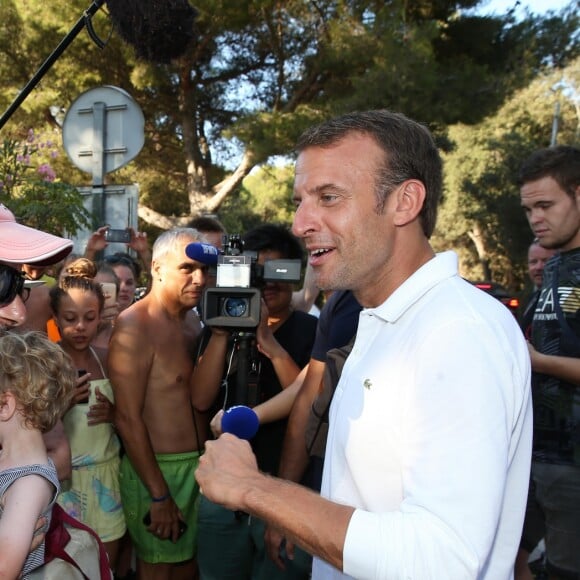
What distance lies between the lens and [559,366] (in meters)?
2.55

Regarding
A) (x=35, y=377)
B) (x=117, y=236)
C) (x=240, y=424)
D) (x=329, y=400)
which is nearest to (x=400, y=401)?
(x=240, y=424)

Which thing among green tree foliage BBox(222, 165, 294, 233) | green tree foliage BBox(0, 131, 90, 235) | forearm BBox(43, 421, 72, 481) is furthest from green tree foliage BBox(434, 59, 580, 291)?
forearm BBox(43, 421, 72, 481)

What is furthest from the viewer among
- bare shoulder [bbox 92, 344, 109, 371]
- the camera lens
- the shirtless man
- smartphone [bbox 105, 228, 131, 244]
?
smartphone [bbox 105, 228, 131, 244]

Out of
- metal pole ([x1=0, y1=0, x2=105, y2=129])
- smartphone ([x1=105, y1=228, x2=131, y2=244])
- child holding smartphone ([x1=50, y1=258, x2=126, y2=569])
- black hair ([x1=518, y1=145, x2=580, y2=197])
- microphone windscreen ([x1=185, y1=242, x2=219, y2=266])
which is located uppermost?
metal pole ([x1=0, y1=0, x2=105, y2=129])

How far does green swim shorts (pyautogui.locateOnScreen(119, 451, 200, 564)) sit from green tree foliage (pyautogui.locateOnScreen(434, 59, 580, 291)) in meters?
20.5

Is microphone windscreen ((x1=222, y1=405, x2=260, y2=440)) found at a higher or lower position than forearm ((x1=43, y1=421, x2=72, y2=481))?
higher

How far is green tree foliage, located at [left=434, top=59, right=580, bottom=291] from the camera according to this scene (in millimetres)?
22797

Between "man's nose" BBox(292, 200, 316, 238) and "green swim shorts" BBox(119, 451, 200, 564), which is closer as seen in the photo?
"man's nose" BBox(292, 200, 316, 238)

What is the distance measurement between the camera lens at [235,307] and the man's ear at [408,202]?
0.93 metres

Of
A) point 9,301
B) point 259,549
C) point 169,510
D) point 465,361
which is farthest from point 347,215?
point 169,510

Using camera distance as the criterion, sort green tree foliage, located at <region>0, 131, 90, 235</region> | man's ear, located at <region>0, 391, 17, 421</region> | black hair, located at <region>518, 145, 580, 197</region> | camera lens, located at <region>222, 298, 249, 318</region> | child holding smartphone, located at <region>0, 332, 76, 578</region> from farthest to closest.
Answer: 1. green tree foliage, located at <region>0, 131, 90, 235</region>
2. black hair, located at <region>518, 145, 580, 197</region>
3. camera lens, located at <region>222, 298, 249, 318</region>
4. man's ear, located at <region>0, 391, 17, 421</region>
5. child holding smartphone, located at <region>0, 332, 76, 578</region>

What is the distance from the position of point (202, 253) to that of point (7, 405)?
2.94ft

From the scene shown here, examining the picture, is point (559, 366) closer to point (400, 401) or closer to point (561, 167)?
point (561, 167)

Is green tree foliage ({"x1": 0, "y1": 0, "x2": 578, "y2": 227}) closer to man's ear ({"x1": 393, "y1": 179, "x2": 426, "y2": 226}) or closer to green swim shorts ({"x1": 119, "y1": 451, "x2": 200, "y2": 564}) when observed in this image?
green swim shorts ({"x1": 119, "y1": 451, "x2": 200, "y2": 564})
